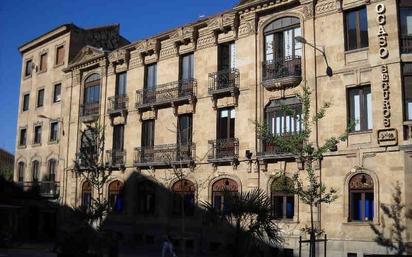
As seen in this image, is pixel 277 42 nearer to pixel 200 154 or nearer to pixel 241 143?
pixel 241 143

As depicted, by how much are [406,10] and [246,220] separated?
12233 mm

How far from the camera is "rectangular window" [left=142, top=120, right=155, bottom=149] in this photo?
3146 centimetres

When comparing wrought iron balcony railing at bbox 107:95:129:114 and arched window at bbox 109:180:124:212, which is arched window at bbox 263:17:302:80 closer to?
wrought iron balcony railing at bbox 107:95:129:114

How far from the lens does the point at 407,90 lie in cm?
2112

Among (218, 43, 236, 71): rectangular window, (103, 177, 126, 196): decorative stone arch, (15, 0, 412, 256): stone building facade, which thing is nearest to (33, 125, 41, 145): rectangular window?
(15, 0, 412, 256): stone building facade

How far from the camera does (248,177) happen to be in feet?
83.9

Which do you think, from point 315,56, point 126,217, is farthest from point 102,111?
point 315,56

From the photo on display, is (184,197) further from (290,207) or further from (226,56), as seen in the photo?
(226,56)

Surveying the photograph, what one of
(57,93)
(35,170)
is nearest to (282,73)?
(57,93)

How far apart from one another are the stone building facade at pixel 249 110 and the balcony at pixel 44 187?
141 cm

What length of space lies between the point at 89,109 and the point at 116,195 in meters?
7.08

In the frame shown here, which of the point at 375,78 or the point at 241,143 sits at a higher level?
the point at 375,78

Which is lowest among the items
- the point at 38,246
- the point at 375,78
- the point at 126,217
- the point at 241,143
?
the point at 38,246

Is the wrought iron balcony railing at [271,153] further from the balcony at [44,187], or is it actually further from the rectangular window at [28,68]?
the rectangular window at [28,68]
